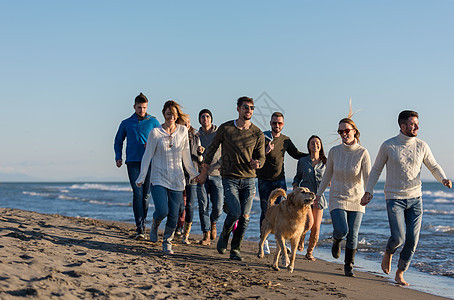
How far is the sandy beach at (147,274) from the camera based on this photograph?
14.2ft

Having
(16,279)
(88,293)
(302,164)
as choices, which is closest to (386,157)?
(302,164)

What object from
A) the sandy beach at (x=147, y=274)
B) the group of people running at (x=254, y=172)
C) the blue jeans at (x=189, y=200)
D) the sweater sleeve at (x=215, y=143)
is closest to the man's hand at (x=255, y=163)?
the group of people running at (x=254, y=172)

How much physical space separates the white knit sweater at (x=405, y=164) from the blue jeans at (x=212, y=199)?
3.01 meters

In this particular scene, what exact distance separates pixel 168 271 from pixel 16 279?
1827 mm

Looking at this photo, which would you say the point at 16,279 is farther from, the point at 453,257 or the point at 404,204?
the point at 453,257

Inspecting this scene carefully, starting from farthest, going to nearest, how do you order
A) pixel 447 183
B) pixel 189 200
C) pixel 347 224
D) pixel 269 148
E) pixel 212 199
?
pixel 189 200 < pixel 212 199 < pixel 269 148 < pixel 347 224 < pixel 447 183

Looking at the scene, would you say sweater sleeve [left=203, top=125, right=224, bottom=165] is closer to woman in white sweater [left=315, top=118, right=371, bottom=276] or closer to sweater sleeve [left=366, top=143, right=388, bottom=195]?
woman in white sweater [left=315, top=118, right=371, bottom=276]

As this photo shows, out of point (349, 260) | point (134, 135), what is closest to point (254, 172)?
point (349, 260)

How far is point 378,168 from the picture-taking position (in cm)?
621

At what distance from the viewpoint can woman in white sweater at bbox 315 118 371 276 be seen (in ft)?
21.3

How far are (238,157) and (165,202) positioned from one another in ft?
3.96

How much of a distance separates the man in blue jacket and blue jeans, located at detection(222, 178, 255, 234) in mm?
1809

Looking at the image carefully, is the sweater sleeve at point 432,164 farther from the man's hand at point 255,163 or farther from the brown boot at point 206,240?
the brown boot at point 206,240

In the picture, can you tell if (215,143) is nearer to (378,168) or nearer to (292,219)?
(292,219)
